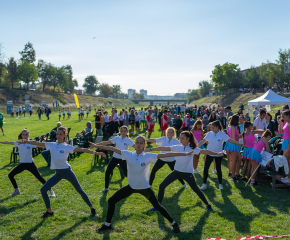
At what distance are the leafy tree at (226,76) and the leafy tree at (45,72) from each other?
5757 centimetres

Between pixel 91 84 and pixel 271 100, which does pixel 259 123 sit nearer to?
pixel 271 100

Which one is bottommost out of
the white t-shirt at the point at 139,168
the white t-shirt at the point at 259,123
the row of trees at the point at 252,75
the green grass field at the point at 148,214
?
the green grass field at the point at 148,214

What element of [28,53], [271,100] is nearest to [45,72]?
[28,53]

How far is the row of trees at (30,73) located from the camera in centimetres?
7094

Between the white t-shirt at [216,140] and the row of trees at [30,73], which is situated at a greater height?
the row of trees at [30,73]

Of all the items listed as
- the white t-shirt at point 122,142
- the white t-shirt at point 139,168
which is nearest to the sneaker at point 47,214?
the white t-shirt at point 122,142

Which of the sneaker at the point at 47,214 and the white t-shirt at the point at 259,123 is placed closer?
the sneaker at the point at 47,214

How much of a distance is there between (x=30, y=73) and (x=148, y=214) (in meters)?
77.8

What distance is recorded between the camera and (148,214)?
5160mm

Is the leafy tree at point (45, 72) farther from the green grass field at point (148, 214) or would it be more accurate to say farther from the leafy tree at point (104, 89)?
the green grass field at point (148, 214)

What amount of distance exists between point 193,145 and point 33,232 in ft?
11.4

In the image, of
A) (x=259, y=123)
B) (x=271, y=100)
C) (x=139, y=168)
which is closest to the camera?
(x=139, y=168)

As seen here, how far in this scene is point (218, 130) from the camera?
20.9 feet

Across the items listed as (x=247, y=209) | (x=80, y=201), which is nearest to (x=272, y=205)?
(x=247, y=209)
